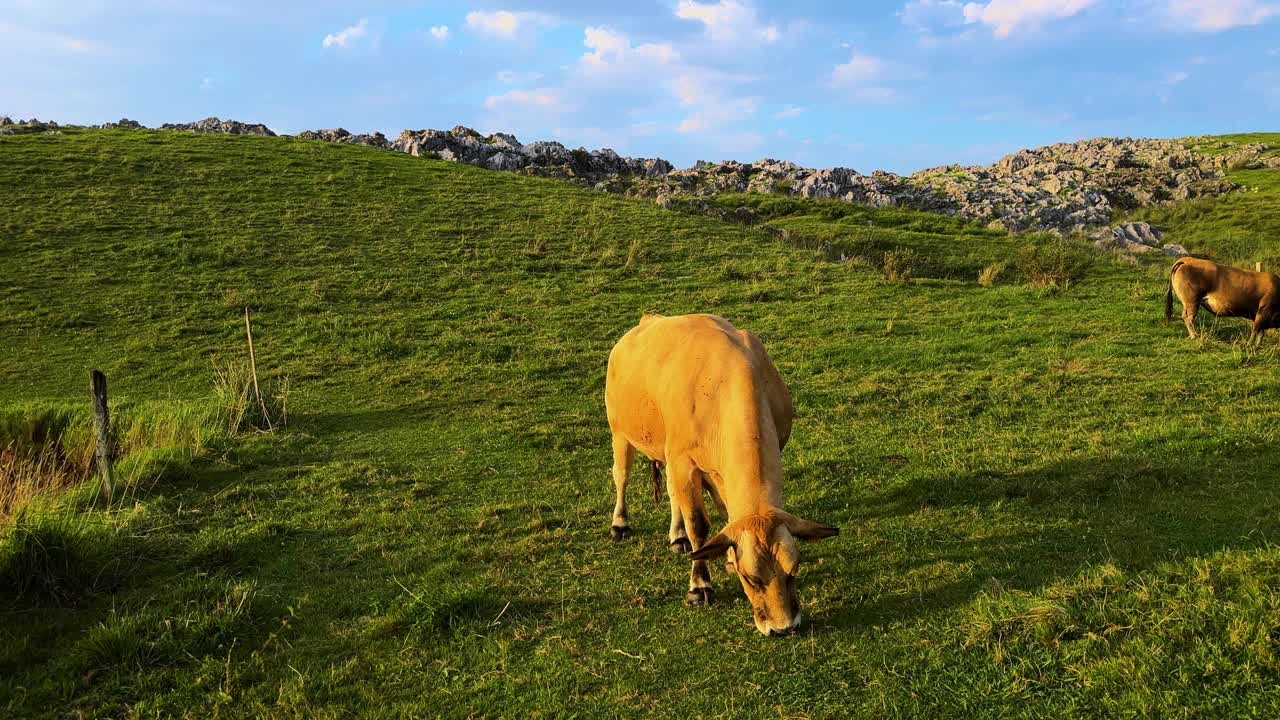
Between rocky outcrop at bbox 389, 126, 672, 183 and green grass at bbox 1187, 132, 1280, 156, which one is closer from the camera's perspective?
rocky outcrop at bbox 389, 126, 672, 183

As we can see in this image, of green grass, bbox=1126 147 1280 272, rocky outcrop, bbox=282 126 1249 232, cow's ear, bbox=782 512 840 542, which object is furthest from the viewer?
rocky outcrop, bbox=282 126 1249 232

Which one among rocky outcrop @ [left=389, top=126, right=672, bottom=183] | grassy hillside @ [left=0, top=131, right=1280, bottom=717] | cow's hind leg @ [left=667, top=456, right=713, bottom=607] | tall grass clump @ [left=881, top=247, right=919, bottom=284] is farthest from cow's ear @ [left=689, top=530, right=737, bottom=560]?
rocky outcrop @ [left=389, top=126, right=672, bottom=183]

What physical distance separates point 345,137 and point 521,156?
1333cm

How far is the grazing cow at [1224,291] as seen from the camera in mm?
15578

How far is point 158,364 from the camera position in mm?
16484

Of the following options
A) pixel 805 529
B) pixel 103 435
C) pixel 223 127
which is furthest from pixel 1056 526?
pixel 223 127

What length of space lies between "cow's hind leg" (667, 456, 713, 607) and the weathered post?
6946 mm

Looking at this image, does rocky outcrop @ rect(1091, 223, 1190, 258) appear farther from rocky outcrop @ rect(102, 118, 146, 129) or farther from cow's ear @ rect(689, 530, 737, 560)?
rocky outcrop @ rect(102, 118, 146, 129)

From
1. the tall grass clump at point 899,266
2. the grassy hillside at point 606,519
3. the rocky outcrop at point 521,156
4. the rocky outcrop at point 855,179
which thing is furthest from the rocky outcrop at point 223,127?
the tall grass clump at point 899,266

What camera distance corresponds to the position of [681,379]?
645 centimetres

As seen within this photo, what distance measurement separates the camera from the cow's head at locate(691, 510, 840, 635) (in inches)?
191

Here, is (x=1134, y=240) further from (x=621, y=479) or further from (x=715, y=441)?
(x=715, y=441)

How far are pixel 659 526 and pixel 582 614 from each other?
2038mm

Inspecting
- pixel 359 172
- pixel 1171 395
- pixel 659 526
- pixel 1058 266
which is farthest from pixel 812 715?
pixel 359 172
